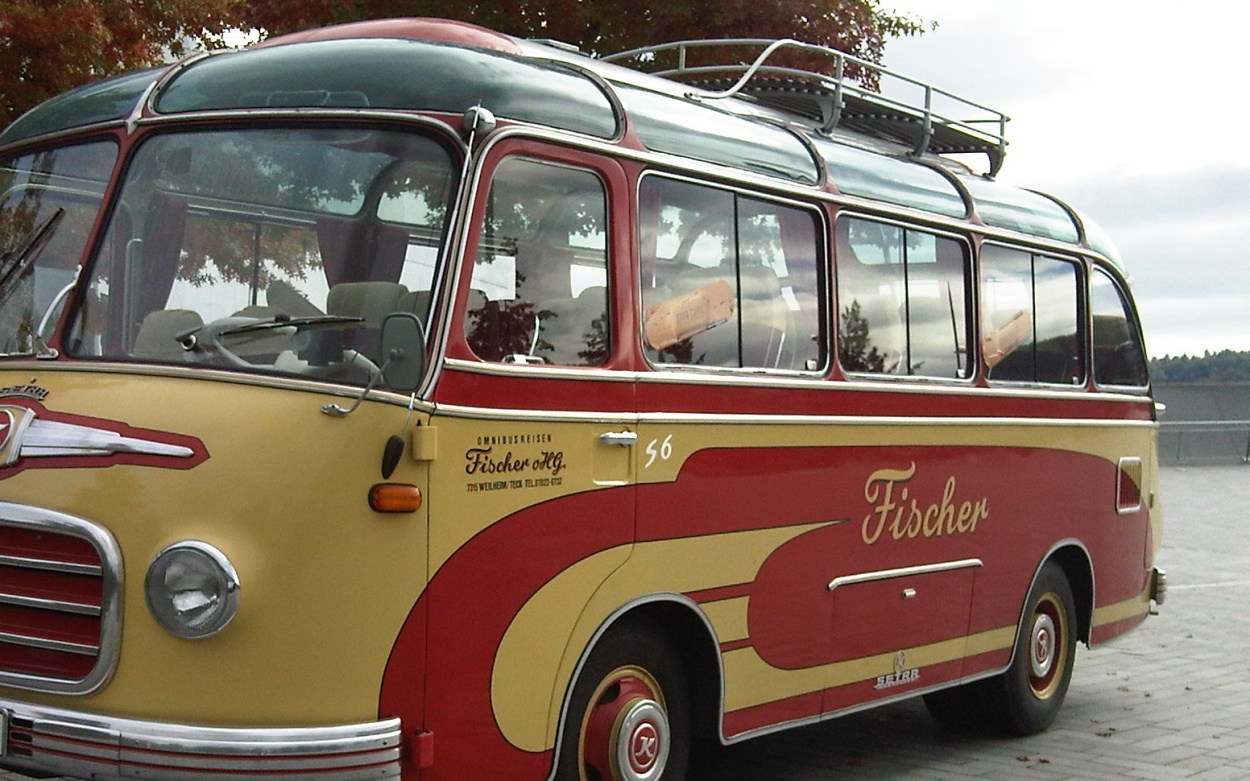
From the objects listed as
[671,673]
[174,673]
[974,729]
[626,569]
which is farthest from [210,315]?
[974,729]

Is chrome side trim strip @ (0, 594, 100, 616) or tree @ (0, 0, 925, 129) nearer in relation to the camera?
chrome side trim strip @ (0, 594, 100, 616)

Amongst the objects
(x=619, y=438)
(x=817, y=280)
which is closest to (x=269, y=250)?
(x=619, y=438)

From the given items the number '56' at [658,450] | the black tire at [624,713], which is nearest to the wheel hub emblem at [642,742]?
the black tire at [624,713]

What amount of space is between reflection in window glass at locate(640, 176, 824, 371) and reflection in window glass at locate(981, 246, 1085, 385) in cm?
201

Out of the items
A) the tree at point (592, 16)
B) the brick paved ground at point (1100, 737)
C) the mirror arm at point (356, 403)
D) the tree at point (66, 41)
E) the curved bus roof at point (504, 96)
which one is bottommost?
the brick paved ground at point (1100, 737)

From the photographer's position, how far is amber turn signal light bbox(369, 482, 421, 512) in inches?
220

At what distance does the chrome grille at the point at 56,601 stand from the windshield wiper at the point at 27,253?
126 centimetres

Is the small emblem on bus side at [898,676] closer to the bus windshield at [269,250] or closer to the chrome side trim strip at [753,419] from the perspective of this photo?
the chrome side trim strip at [753,419]

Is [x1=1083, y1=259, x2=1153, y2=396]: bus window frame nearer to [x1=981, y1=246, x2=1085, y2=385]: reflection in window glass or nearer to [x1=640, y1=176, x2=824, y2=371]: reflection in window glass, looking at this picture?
[x1=981, y1=246, x2=1085, y2=385]: reflection in window glass

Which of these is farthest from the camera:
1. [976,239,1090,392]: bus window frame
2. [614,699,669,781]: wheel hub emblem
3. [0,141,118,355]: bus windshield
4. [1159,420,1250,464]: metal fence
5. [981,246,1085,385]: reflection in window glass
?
[1159,420,1250,464]: metal fence

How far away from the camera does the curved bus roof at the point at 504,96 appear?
6137 millimetres

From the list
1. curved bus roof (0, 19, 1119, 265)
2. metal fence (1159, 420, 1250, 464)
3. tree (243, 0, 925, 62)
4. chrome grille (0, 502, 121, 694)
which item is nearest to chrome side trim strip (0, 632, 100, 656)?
chrome grille (0, 502, 121, 694)

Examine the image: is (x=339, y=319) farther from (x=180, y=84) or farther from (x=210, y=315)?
(x=180, y=84)

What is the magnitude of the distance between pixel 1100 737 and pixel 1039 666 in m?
0.55
